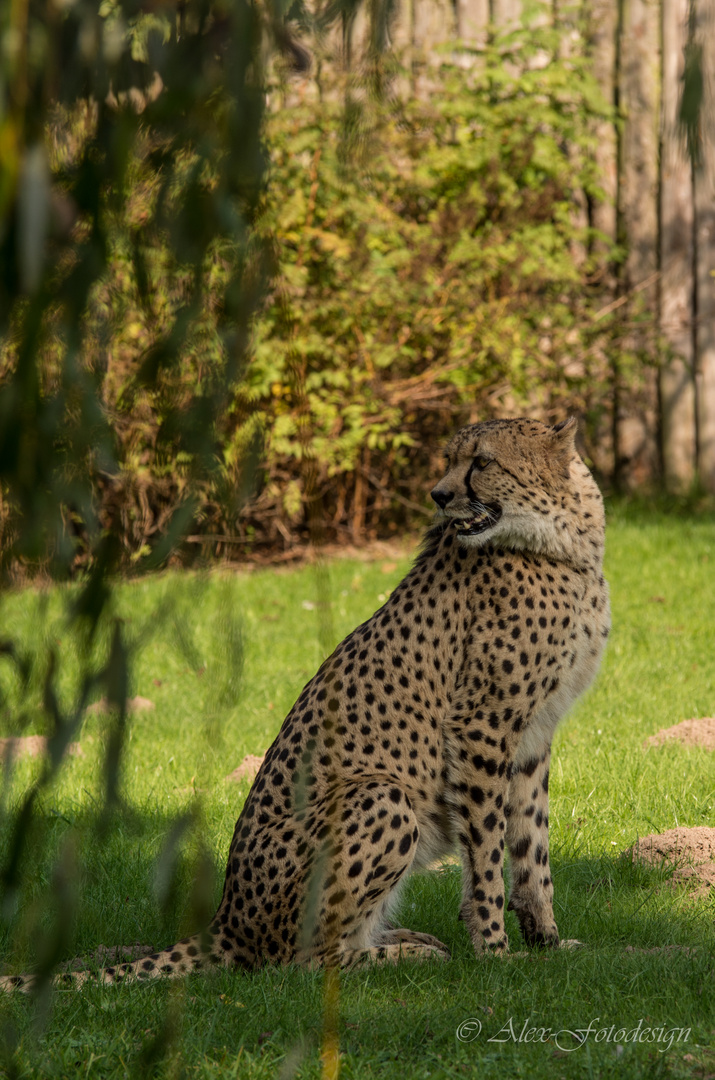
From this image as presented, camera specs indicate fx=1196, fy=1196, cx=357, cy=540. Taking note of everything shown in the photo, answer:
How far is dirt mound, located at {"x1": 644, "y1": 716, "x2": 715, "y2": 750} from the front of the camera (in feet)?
18.5

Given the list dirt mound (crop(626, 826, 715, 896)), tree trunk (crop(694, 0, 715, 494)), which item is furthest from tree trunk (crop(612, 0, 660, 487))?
dirt mound (crop(626, 826, 715, 896))

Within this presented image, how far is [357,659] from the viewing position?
3.83 metres

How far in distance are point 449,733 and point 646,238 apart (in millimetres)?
7544

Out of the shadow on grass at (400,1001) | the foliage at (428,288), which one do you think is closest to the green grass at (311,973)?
the shadow on grass at (400,1001)

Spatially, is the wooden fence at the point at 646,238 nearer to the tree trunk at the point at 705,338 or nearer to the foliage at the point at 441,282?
the tree trunk at the point at 705,338

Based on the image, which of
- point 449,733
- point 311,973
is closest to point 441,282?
point 449,733

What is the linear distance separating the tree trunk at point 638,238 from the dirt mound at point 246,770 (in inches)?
232

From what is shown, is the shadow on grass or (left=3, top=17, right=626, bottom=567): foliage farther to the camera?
(left=3, top=17, right=626, bottom=567): foliage

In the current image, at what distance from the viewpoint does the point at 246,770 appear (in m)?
5.42

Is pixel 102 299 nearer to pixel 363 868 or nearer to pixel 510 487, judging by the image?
pixel 363 868

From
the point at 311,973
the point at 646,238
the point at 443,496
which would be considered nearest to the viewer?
the point at 311,973

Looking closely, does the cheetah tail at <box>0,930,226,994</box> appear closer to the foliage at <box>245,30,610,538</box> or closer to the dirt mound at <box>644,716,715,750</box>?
the dirt mound at <box>644,716,715,750</box>

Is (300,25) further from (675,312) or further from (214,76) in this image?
(675,312)

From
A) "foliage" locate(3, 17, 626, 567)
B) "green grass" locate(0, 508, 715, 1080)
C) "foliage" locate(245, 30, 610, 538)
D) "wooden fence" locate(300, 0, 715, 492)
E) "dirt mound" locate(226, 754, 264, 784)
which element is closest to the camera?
"green grass" locate(0, 508, 715, 1080)
